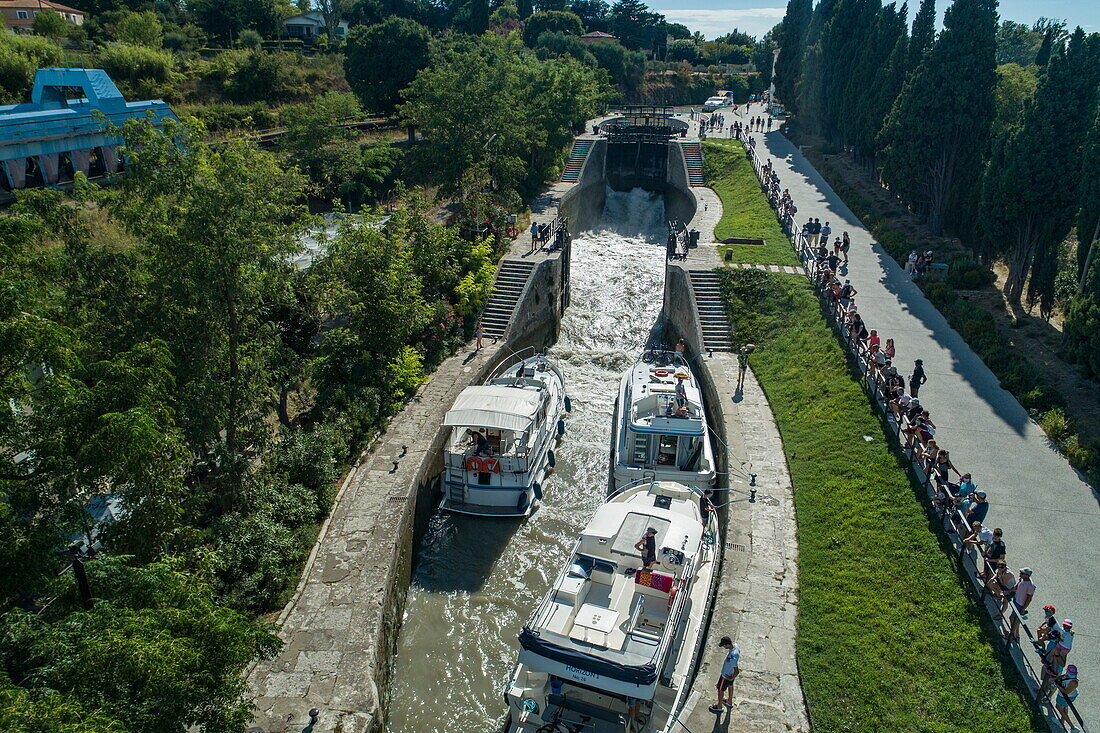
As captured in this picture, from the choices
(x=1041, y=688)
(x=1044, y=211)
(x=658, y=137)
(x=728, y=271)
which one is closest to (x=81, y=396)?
(x=1041, y=688)

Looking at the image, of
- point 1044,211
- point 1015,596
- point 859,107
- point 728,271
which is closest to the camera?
point 1015,596

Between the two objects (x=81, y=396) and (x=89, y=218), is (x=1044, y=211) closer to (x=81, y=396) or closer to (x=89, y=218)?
(x=81, y=396)

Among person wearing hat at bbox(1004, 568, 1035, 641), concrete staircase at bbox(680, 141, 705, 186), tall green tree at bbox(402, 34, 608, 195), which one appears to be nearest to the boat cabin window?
person wearing hat at bbox(1004, 568, 1035, 641)

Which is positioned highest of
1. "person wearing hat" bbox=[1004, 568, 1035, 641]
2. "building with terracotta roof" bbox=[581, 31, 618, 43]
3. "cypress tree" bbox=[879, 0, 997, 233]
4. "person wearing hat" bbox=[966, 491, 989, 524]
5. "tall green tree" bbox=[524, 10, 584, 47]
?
"tall green tree" bbox=[524, 10, 584, 47]

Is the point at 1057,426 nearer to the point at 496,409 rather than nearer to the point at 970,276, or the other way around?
the point at 970,276

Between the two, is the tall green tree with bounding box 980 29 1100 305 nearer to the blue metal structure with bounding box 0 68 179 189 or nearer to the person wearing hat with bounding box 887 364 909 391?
the person wearing hat with bounding box 887 364 909 391

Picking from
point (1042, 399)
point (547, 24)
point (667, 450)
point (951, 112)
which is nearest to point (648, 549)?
point (667, 450)
